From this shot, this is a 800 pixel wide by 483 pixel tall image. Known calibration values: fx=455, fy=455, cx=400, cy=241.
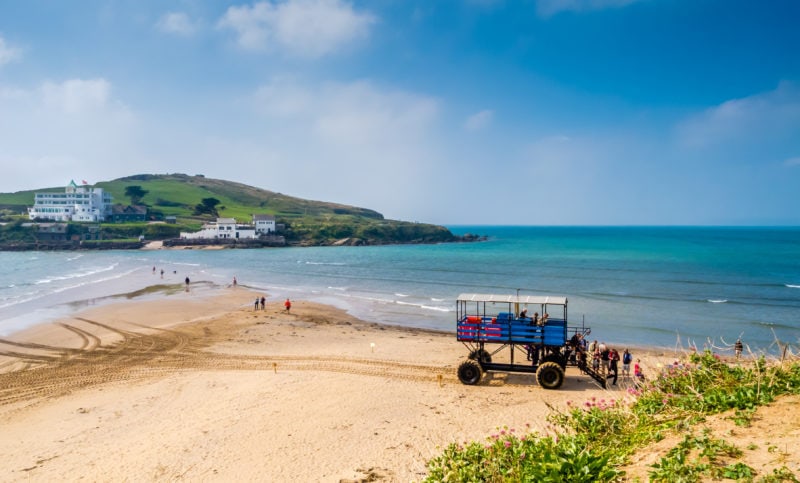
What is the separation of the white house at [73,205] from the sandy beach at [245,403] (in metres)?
126

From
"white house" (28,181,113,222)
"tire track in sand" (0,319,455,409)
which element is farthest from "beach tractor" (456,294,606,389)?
"white house" (28,181,113,222)

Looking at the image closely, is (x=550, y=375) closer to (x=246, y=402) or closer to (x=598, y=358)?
(x=598, y=358)

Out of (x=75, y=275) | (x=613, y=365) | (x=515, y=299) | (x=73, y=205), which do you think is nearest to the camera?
(x=613, y=365)

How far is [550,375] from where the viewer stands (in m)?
18.3

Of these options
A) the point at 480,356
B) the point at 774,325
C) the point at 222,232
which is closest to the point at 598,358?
the point at 480,356

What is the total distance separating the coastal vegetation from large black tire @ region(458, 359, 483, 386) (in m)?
9.46

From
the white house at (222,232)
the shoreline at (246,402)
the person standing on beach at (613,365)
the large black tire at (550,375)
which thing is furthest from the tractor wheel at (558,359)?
the white house at (222,232)

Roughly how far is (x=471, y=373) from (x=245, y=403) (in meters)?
8.91

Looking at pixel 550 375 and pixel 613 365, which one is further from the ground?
pixel 613 365

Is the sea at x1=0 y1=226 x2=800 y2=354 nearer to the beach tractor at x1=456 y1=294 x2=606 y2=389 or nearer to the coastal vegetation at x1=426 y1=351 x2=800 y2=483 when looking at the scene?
the beach tractor at x1=456 y1=294 x2=606 y2=389

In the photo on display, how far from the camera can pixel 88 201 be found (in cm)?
13812

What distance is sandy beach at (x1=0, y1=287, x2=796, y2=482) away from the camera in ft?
40.2

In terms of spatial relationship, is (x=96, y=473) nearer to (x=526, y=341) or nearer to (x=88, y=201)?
(x=526, y=341)

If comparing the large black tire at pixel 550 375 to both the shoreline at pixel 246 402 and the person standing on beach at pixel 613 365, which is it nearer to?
the shoreline at pixel 246 402
